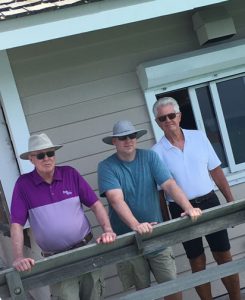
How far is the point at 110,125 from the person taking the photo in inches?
177

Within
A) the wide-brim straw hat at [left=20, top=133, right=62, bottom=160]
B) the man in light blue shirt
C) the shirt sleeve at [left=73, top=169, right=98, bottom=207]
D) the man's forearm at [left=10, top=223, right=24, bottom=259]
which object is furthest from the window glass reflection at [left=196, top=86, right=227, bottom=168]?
the man's forearm at [left=10, top=223, right=24, bottom=259]

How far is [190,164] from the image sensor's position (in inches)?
148

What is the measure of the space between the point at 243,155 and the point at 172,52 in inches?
47.4

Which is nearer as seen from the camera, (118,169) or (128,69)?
(118,169)

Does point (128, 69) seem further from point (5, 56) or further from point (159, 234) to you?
point (159, 234)

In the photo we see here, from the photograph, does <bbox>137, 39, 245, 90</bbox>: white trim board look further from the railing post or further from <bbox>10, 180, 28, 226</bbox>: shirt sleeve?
the railing post

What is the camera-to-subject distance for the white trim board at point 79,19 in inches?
143

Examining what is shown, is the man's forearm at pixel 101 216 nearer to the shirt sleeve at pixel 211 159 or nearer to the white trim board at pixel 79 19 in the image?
the shirt sleeve at pixel 211 159

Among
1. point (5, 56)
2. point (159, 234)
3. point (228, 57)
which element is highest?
point (5, 56)

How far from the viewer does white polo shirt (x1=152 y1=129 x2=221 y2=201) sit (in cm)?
373

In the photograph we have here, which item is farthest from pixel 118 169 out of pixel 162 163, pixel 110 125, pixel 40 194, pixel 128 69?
pixel 128 69

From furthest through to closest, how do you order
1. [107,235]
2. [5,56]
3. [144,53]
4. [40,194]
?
1. [144,53]
2. [5,56]
3. [40,194]
4. [107,235]

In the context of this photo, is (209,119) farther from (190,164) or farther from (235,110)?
(190,164)

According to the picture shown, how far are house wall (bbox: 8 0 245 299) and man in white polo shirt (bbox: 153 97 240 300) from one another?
30.4 inches
